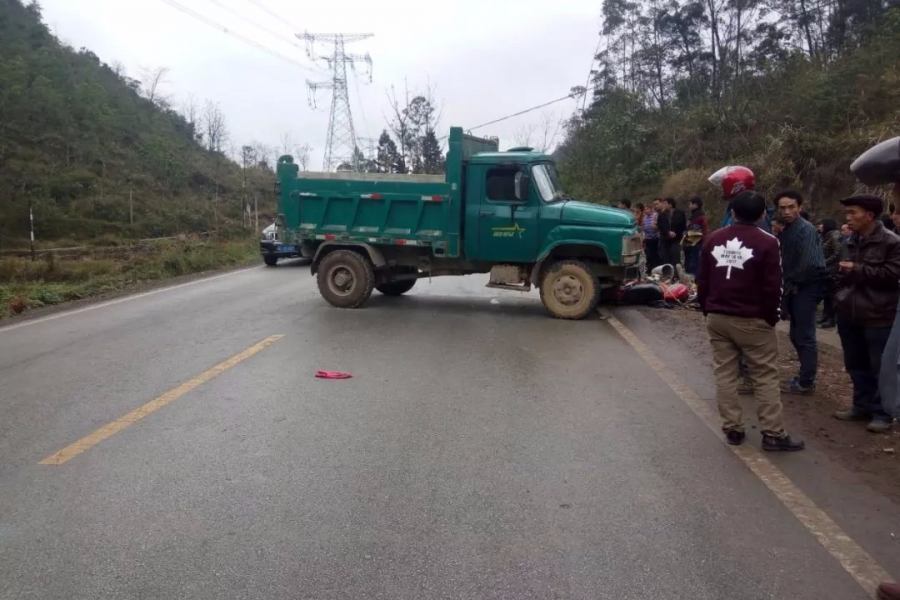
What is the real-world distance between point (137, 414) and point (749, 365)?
4.74m

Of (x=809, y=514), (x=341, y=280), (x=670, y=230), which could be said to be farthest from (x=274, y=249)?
(x=809, y=514)

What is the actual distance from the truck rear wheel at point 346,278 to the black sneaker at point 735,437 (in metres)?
7.45

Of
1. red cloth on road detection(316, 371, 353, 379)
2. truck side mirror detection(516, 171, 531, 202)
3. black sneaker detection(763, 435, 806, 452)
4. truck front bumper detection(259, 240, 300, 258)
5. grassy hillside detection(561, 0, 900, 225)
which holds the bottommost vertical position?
A: red cloth on road detection(316, 371, 353, 379)

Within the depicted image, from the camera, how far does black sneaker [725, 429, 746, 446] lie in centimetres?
520

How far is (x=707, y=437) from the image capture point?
5.40m

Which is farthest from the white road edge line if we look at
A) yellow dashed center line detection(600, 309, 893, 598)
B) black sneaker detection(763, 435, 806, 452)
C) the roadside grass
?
black sneaker detection(763, 435, 806, 452)

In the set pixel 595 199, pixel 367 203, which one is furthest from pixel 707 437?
pixel 595 199

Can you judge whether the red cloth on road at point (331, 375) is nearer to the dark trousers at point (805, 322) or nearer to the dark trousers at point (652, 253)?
the dark trousers at point (805, 322)

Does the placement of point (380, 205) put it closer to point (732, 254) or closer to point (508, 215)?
point (508, 215)

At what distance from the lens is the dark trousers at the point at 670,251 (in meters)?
14.0

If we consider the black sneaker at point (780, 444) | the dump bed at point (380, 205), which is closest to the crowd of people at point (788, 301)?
the black sneaker at point (780, 444)

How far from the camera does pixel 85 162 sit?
4334 cm

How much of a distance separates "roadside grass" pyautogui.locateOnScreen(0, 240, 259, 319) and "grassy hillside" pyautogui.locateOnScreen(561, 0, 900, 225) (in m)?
14.4

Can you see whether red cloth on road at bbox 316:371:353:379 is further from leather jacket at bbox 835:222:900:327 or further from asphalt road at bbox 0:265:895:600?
leather jacket at bbox 835:222:900:327
